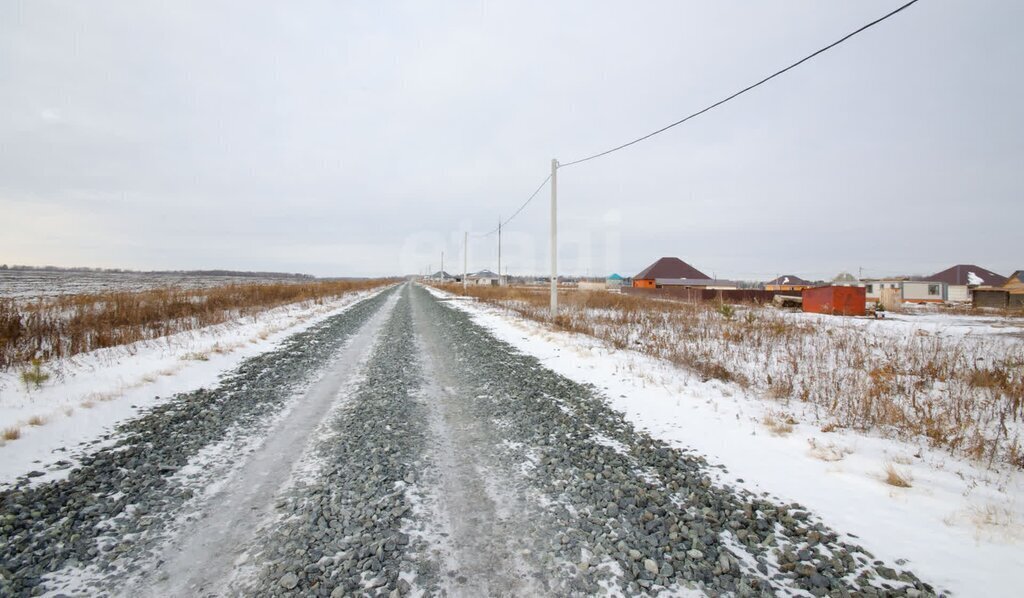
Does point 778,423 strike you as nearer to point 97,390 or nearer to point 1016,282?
point 97,390

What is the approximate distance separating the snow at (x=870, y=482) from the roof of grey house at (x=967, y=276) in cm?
7325

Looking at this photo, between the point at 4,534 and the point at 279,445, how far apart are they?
2.07 m

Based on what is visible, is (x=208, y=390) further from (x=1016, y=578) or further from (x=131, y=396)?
(x=1016, y=578)

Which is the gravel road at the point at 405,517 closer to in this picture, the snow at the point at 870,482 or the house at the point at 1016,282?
the snow at the point at 870,482

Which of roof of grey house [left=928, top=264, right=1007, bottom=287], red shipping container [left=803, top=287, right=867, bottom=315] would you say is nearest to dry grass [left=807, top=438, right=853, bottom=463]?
red shipping container [left=803, top=287, right=867, bottom=315]

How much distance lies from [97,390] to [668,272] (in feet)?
216

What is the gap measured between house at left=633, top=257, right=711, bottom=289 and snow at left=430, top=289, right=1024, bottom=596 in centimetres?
5865

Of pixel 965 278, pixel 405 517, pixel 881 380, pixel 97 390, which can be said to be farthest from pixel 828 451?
pixel 965 278

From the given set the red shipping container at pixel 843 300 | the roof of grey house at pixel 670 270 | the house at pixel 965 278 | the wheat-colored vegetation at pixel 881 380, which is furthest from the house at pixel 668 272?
the wheat-colored vegetation at pixel 881 380

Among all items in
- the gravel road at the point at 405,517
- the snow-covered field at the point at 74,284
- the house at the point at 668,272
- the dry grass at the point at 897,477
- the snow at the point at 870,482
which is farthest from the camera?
the house at the point at 668,272

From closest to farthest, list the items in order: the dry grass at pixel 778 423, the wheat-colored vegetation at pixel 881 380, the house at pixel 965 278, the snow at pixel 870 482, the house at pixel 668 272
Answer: the snow at pixel 870 482
the wheat-colored vegetation at pixel 881 380
the dry grass at pixel 778 423
the house at pixel 965 278
the house at pixel 668 272

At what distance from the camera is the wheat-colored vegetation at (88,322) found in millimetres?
8539

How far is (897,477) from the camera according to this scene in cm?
387

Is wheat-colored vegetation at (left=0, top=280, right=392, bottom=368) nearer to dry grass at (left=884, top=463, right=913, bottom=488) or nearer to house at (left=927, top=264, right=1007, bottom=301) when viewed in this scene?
dry grass at (left=884, top=463, right=913, bottom=488)
